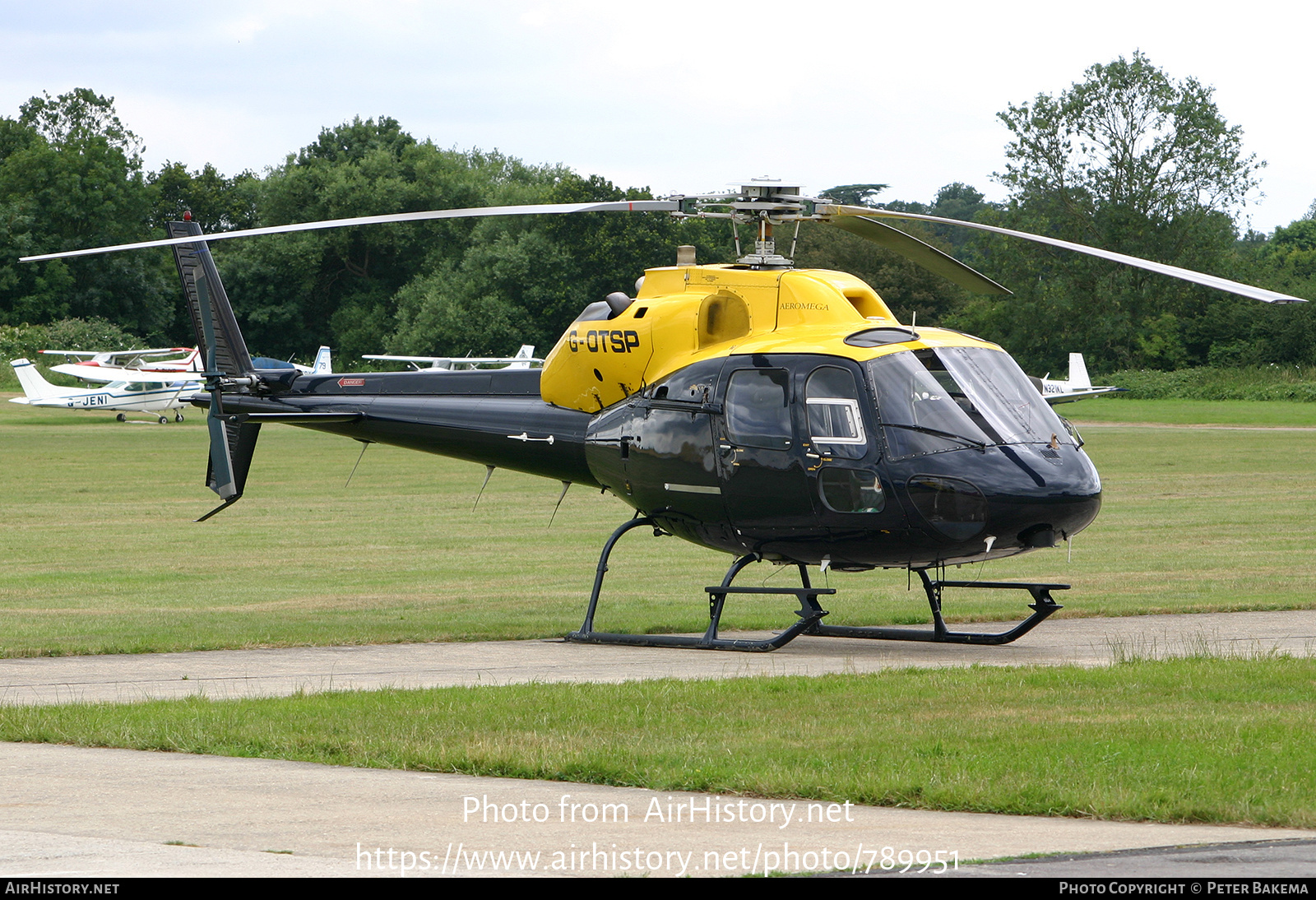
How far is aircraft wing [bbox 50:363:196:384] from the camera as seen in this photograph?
63.5 meters

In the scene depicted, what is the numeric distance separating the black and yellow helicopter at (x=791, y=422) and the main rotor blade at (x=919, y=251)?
35mm

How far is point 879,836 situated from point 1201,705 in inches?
161

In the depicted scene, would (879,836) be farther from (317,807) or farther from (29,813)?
(29,813)

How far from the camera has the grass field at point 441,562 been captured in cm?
1573

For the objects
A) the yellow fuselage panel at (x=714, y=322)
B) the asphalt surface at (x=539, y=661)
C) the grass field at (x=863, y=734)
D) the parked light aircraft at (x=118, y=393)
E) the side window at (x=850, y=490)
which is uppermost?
the yellow fuselage panel at (x=714, y=322)

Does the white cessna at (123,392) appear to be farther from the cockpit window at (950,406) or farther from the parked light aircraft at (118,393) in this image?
the cockpit window at (950,406)

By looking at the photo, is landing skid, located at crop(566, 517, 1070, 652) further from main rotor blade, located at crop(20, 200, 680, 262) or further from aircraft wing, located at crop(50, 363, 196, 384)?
aircraft wing, located at crop(50, 363, 196, 384)

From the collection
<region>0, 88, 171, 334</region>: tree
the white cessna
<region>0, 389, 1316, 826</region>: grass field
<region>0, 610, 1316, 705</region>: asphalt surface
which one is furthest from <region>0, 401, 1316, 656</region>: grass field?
<region>0, 88, 171, 334</region>: tree

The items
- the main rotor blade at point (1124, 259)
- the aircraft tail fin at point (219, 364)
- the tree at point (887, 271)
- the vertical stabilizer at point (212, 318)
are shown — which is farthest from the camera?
the tree at point (887, 271)

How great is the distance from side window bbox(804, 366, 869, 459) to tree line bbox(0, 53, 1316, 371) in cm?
6649

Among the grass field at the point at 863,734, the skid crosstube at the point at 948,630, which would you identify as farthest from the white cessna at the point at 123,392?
the grass field at the point at 863,734

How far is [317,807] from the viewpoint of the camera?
7184 mm

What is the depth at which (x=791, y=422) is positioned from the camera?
43.0ft

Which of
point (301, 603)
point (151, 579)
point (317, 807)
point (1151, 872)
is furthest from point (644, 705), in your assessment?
point (151, 579)
